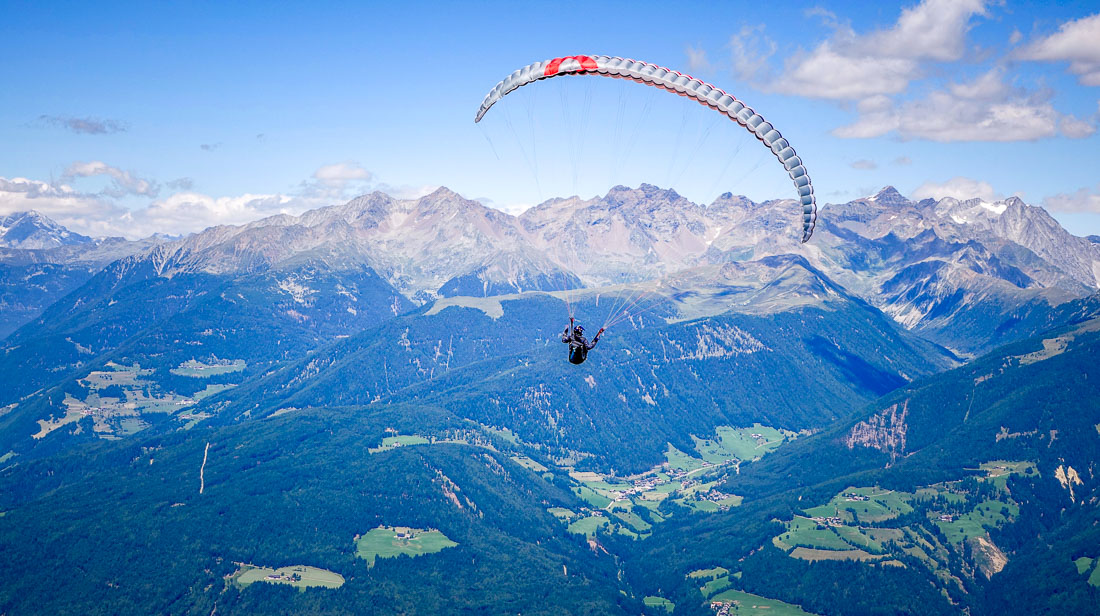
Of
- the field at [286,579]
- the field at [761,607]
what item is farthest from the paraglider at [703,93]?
the field at [286,579]

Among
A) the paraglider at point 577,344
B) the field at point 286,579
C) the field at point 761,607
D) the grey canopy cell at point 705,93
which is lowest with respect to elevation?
the field at point 286,579

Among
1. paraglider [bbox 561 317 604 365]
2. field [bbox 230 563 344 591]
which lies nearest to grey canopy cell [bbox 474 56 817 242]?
paraglider [bbox 561 317 604 365]

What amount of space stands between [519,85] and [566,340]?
76.6ft

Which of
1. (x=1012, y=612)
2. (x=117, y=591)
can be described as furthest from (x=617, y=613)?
(x=117, y=591)

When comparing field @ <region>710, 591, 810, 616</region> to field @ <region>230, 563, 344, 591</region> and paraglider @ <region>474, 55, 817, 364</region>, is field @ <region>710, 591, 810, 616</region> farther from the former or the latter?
A: paraglider @ <region>474, 55, 817, 364</region>

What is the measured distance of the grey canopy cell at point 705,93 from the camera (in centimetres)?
7750

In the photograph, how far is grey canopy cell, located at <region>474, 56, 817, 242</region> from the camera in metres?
77.5

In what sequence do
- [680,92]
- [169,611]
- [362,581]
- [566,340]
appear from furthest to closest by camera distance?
[362,581] → [169,611] → [566,340] → [680,92]

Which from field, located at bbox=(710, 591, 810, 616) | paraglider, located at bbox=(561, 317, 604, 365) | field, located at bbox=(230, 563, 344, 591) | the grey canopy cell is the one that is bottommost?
field, located at bbox=(230, 563, 344, 591)

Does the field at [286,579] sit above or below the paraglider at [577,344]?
below

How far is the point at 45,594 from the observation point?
186500 millimetres

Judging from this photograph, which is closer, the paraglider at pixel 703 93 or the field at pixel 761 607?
the paraglider at pixel 703 93

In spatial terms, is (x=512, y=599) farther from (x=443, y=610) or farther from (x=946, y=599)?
(x=946, y=599)

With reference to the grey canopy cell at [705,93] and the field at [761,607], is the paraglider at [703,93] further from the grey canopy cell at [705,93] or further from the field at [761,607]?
the field at [761,607]
